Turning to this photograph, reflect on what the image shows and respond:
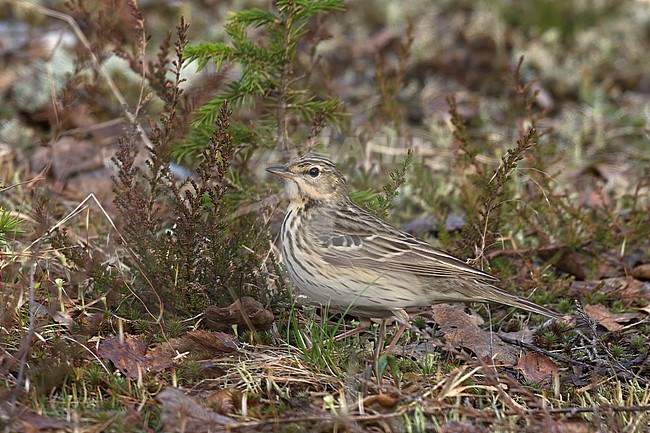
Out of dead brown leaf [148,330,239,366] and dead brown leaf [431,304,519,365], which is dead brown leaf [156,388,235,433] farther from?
dead brown leaf [431,304,519,365]

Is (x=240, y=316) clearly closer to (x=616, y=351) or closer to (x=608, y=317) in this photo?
(x=616, y=351)

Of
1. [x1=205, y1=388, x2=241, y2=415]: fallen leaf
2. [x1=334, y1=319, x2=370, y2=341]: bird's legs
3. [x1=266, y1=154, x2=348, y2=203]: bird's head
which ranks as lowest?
[x1=334, y1=319, x2=370, y2=341]: bird's legs

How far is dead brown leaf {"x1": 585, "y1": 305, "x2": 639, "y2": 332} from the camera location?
6.01m

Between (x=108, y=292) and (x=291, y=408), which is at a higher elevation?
(x=108, y=292)

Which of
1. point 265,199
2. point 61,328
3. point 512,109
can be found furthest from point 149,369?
point 512,109

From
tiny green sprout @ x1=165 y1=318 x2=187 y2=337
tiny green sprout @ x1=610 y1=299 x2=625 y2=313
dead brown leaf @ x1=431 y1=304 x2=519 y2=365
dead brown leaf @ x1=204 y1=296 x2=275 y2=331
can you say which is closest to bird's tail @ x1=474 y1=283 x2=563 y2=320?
dead brown leaf @ x1=431 y1=304 x2=519 y2=365

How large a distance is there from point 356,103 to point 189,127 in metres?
4.24

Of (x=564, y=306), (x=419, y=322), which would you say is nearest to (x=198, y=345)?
(x=419, y=322)

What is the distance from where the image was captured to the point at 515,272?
6.79 meters

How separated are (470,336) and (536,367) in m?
0.50

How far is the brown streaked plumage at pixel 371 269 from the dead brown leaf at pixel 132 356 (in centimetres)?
99

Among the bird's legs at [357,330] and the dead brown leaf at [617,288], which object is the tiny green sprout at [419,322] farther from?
the dead brown leaf at [617,288]

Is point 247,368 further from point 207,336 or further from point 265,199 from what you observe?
point 265,199

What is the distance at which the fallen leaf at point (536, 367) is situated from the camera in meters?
5.38
